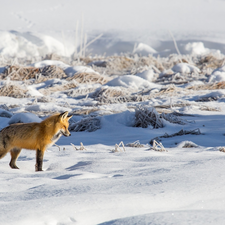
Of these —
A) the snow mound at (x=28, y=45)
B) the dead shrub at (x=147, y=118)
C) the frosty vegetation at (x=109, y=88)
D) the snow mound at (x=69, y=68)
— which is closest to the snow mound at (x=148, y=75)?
the frosty vegetation at (x=109, y=88)

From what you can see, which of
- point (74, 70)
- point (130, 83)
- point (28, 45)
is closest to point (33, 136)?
point (130, 83)

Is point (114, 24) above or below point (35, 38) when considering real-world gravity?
above

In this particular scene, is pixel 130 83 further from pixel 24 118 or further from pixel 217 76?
pixel 24 118

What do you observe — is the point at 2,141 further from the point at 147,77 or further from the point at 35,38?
the point at 35,38

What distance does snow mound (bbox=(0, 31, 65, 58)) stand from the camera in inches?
1003

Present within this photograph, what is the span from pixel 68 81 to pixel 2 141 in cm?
911

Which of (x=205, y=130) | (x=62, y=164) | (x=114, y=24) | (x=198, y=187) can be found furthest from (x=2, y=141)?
(x=114, y=24)

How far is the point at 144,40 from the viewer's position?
34.3m

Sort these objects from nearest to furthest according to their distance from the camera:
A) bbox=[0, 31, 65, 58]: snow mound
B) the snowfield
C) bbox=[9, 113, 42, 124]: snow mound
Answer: the snowfield
bbox=[9, 113, 42, 124]: snow mound
bbox=[0, 31, 65, 58]: snow mound

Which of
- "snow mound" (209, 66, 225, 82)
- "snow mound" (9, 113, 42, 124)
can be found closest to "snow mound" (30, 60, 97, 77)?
"snow mound" (209, 66, 225, 82)

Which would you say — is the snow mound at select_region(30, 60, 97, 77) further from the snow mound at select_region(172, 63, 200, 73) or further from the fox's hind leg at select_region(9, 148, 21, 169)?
the fox's hind leg at select_region(9, 148, 21, 169)

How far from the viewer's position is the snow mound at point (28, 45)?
2548cm

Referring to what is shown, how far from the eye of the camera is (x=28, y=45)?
26.2 metres

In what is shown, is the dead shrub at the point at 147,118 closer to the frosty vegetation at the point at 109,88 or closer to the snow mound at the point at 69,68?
the frosty vegetation at the point at 109,88
